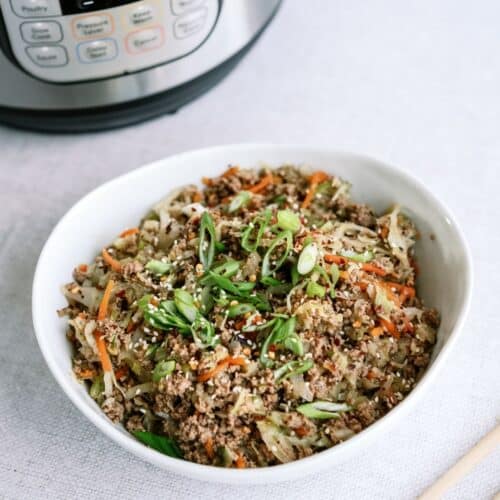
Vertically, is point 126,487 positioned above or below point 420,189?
below

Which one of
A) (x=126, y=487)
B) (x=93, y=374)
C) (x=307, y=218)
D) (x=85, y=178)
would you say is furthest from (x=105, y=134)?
(x=126, y=487)

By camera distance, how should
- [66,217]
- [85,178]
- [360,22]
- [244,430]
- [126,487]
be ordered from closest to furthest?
[244,430], [126,487], [66,217], [85,178], [360,22]

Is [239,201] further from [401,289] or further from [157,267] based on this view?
[401,289]

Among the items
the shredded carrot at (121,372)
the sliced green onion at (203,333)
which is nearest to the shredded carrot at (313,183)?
the sliced green onion at (203,333)

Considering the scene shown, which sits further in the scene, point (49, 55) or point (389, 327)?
Result: point (49, 55)

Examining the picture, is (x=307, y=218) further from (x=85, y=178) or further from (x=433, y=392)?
(x=85, y=178)

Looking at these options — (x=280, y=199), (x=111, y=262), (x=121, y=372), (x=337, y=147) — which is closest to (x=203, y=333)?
(x=121, y=372)

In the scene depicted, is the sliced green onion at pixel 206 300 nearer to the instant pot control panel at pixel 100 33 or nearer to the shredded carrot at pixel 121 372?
the shredded carrot at pixel 121 372
